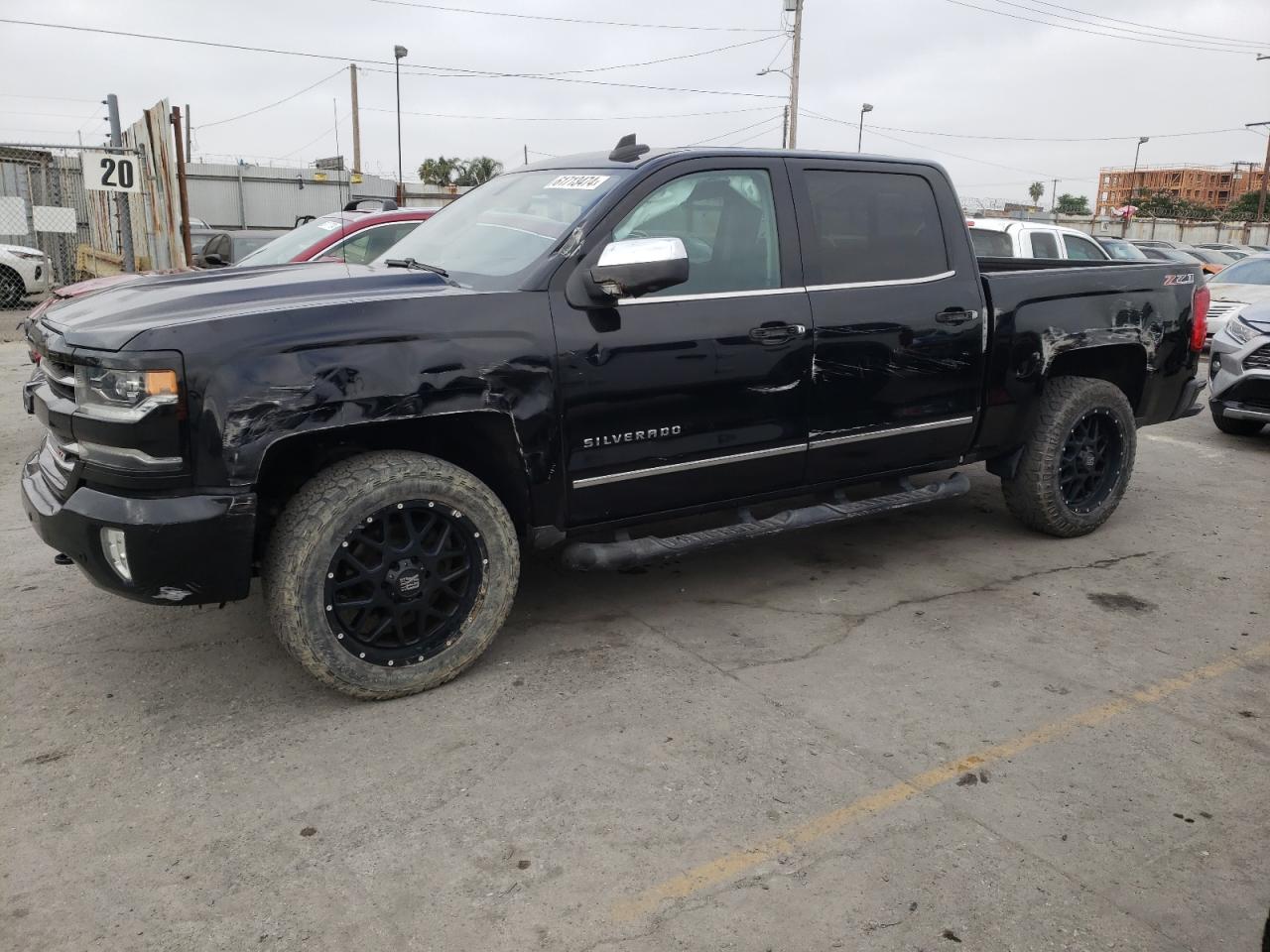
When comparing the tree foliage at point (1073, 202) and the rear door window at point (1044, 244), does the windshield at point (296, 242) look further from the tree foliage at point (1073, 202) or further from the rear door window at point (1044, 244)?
the tree foliage at point (1073, 202)

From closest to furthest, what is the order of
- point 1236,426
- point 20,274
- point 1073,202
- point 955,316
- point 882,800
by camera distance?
point 882,800, point 955,316, point 1236,426, point 20,274, point 1073,202

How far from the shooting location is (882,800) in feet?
9.84

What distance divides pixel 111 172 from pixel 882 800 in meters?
11.2

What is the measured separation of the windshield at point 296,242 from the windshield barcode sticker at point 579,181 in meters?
4.03

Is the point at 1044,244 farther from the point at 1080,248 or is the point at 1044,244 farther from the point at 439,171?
the point at 439,171

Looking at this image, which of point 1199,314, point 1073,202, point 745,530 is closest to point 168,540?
point 745,530

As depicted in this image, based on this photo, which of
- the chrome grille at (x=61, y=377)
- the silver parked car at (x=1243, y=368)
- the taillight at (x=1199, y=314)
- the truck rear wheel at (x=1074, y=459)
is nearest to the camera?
the chrome grille at (x=61, y=377)

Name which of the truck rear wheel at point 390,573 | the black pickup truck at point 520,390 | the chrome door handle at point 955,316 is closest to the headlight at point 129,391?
the black pickup truck at point 520,390

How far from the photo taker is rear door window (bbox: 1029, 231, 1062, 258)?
9.84 m

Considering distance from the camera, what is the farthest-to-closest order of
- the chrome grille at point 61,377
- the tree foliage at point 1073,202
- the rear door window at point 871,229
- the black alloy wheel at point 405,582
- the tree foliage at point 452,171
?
the tree foliage at point 1073,202 → the tree foliage at point 452,171 → the rear door window at point 871,229 → the black alloy wheel at point 405,582 → the chrome grille at point 61,377

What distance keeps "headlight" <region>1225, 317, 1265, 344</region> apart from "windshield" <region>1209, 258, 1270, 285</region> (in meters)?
5.24

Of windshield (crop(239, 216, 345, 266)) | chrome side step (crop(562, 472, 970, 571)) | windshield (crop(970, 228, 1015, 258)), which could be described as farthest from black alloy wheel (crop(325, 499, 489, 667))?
windshield (crop(970, 228, 1015, 258))

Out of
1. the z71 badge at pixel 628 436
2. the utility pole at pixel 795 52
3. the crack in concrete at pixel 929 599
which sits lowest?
the crack in concrete at pixel 929 599

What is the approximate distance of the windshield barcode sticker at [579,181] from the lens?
403 cm
